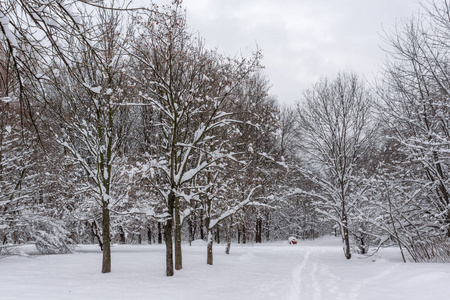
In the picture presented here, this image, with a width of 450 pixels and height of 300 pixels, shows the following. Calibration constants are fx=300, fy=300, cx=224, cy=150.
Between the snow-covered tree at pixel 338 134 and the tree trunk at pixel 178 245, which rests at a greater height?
the snow-covered tree at pixel 338 134

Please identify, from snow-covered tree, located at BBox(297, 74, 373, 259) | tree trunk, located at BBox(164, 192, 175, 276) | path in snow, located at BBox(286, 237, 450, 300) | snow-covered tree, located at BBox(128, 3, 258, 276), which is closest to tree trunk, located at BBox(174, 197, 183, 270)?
snow-covered tree, located at BBox(128, 3, 258, 276)

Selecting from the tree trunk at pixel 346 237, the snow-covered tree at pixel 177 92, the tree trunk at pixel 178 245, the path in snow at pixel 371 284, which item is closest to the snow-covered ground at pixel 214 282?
the path in snow at pixel 371 284

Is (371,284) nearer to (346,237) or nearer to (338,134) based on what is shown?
(346,237)

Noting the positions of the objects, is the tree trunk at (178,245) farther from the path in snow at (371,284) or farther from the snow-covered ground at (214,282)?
the path in snow at (371,284)

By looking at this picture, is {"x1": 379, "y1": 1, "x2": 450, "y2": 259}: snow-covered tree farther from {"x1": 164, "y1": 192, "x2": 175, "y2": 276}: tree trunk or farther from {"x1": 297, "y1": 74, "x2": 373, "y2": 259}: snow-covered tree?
{"x1": 164, "y1": 192, "x2": 175, "y2": 276}: tree trunk

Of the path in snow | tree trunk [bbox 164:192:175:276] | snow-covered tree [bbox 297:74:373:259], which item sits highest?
snow-covered tree [bbox 297:74:373:259]

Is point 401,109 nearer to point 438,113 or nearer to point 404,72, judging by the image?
point 404,72

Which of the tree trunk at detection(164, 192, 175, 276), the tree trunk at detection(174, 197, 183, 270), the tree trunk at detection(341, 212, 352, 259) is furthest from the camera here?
the tree trunk at detection(341, 212, 352, 259)

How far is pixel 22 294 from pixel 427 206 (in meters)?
13.6

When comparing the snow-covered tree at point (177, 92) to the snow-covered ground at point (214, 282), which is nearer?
the snow-covered ground at point (214, 282)

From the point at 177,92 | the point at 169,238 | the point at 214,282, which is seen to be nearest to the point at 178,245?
the point at 169,238

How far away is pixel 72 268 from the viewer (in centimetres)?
1053

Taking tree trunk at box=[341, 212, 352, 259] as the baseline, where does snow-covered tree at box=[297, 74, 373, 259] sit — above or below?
above

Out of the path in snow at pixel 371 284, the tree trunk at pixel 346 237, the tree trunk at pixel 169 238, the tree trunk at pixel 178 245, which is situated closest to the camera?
the path in snow at pixel 371 284
